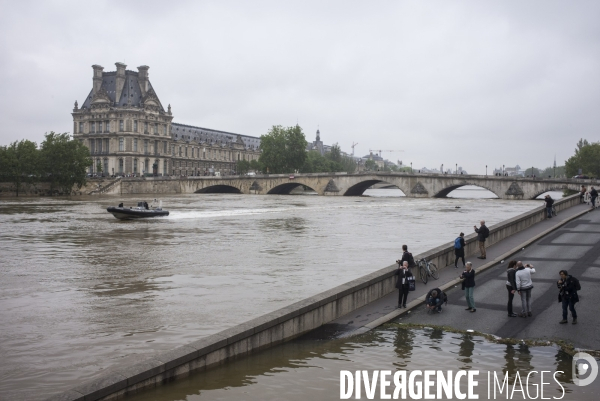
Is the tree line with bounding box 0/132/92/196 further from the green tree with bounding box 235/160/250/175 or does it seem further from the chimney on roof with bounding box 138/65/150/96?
the green tree with bounding box 235/160/250/175

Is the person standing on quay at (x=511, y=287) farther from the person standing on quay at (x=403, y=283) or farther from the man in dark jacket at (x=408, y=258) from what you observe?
the man in dark jacket at (x=408, y=258)

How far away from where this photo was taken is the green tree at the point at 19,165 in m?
93.2

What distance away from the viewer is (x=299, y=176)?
4619 inches

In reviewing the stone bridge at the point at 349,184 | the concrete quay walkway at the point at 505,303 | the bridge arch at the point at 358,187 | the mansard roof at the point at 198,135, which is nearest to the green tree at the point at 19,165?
the stone bridge at the point at 349,184

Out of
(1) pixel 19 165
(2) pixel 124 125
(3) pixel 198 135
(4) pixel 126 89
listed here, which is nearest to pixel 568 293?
(1) pixel 19 165

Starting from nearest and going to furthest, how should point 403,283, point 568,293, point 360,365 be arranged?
point 360,365, point 568,293, point 403,283

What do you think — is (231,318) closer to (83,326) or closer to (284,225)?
(83,326)

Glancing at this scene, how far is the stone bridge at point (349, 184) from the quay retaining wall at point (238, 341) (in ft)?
233

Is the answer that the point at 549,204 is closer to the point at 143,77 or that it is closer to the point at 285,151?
the point at 285,151

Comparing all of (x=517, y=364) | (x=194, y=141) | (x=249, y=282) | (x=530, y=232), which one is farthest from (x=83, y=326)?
(x=194, y=141)

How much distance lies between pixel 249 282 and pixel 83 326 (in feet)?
25.8

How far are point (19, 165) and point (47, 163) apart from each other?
483 centimetres

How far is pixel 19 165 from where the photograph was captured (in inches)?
3701

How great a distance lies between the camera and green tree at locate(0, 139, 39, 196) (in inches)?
3671
